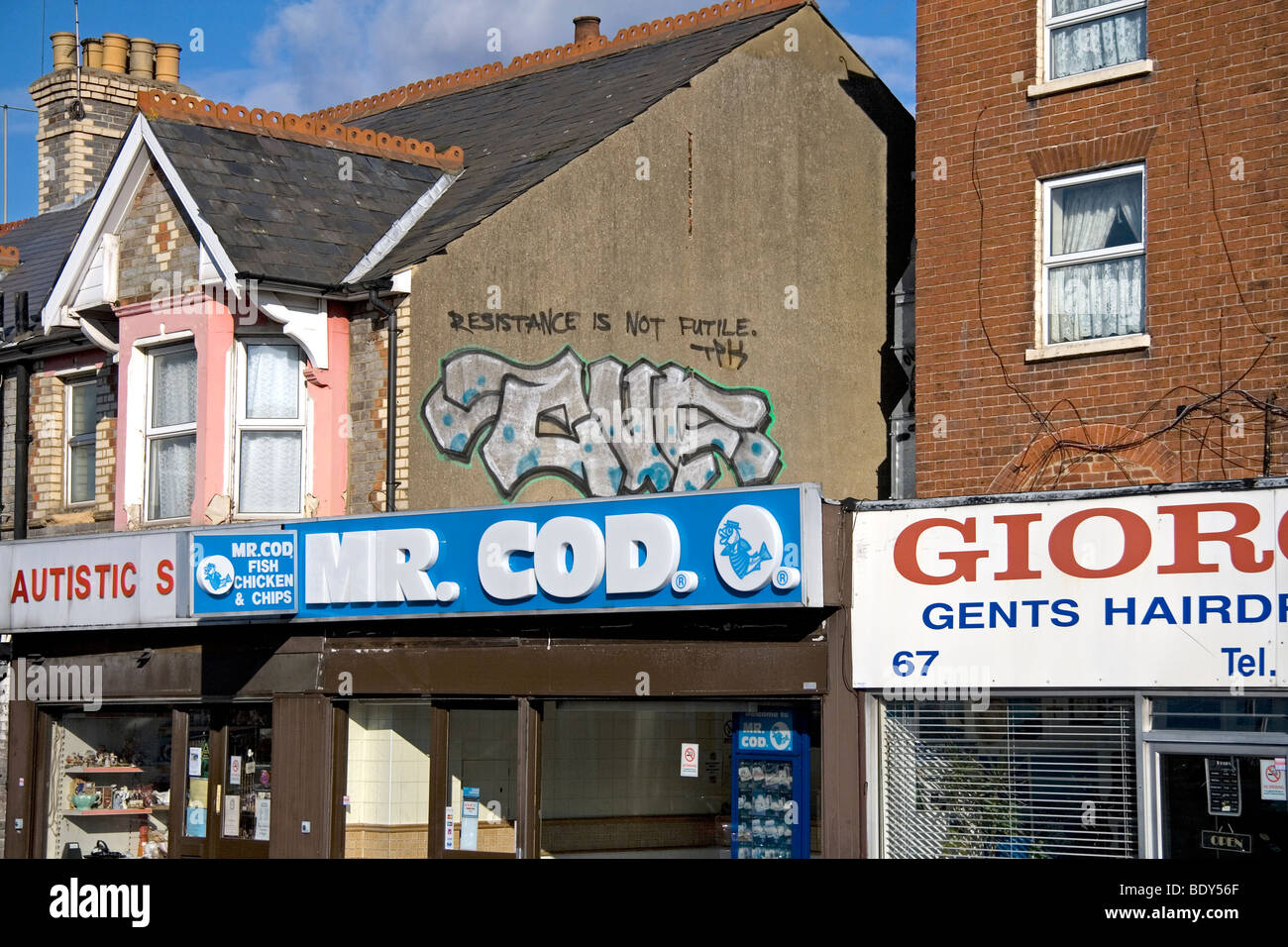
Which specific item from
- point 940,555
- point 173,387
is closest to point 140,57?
point 173,387

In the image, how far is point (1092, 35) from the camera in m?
14.4

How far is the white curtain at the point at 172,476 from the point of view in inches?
659

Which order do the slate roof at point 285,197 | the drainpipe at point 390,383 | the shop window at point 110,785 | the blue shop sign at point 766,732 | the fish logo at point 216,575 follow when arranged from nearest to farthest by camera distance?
the blue shop sign at point 766,732 → the fish logo at point 216,575 → the drainpipe at point 390,383 → the slate roof at point 285,197 → the shop window at point 110,785

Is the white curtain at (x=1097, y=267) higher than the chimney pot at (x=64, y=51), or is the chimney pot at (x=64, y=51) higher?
the chimney pot at (x=64, y=51)

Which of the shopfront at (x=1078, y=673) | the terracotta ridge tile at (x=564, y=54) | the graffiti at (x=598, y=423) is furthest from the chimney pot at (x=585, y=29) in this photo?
the shopfront at (x=1078, y=673)

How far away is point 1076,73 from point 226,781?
434 inches

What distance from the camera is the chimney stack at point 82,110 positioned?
25469 millimetres

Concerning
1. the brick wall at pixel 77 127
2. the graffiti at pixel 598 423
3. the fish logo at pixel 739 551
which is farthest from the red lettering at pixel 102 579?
the brick wall at pixel 77 127

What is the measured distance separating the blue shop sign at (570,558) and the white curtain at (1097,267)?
350 centimetres

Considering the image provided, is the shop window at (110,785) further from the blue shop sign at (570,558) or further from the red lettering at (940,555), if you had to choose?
the red lettering at (940,555)

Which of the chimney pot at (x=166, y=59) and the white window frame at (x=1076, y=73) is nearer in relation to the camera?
the white window frame at (x=1076, y=73)

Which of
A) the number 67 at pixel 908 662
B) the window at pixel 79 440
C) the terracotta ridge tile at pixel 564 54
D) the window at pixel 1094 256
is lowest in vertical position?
the number 67 at pixel 908 662

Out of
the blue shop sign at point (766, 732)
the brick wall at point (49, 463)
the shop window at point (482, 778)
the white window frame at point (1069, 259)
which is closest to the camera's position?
the blue shop sign at point (766, 732)

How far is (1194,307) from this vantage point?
13.5m
